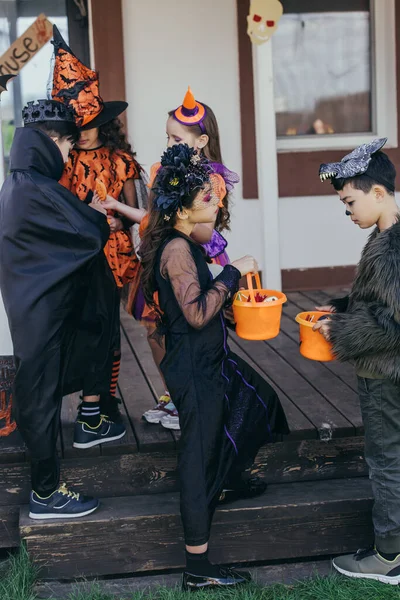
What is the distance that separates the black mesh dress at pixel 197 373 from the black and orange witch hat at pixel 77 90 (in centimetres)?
82

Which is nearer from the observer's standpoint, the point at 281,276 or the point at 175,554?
the point at 175,554

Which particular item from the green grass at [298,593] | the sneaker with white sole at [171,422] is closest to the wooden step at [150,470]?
the sneaker with white sole at [171,422]

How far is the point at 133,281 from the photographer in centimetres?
389

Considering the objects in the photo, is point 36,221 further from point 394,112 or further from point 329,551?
point 394,112

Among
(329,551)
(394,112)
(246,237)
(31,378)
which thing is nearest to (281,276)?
(246,237)

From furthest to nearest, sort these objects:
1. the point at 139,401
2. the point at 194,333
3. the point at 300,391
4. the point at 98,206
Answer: the point at 300,391
the point at 139,401
the point at 98,206
the point at 194,333

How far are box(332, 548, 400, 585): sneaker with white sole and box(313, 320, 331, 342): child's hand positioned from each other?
0.88 m

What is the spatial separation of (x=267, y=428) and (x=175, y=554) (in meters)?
0.64

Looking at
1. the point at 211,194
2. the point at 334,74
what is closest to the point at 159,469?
the point at 211,194

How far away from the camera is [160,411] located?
3863mm

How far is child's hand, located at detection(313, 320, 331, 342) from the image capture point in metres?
3.16

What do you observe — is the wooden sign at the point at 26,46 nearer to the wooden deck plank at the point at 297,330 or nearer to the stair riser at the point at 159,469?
the wooden deck plank at the point at 297,330

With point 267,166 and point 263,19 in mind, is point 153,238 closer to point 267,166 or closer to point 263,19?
point 267,166

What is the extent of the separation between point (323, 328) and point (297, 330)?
7.08ft
